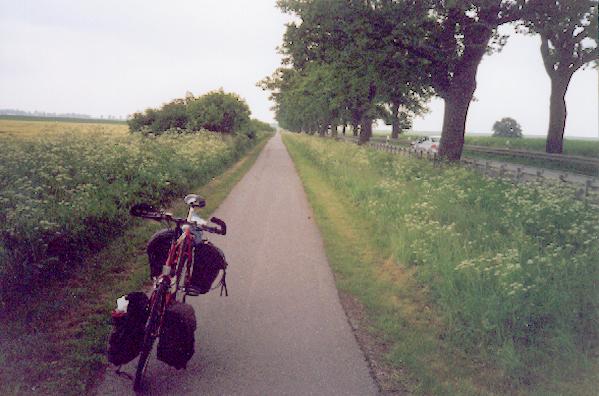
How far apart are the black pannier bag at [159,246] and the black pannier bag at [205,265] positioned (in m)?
0.31

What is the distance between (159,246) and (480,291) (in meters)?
4.17

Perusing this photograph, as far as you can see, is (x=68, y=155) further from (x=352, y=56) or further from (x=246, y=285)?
(x=352, y=56)

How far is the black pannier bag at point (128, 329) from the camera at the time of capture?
3.84 meters

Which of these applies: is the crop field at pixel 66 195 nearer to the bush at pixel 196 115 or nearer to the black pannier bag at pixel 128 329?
A: the black pannier bag at pixel 128 329

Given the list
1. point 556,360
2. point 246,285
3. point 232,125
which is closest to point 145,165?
point 246,285

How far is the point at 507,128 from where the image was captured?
81.2 m

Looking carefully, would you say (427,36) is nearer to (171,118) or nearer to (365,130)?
(365,130)

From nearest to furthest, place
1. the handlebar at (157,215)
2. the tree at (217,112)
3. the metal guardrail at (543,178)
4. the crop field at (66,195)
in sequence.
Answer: the handlebar at (157,215) → the crop field at (66,195) → the metal guardrail at (543,178) → the tree at (217,112)

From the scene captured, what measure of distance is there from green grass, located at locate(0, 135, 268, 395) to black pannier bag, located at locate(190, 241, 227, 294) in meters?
1.20

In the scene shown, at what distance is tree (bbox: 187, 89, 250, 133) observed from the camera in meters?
29.8

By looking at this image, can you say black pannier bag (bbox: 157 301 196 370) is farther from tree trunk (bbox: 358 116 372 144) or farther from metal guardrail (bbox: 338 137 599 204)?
tree trunk (bbox: 358 116 372 144)

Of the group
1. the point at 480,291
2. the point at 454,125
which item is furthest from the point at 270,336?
the point at 454,125

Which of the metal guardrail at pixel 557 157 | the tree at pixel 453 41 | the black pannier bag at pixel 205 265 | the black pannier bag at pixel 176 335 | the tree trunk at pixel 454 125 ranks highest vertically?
the tree at pixel 453 41

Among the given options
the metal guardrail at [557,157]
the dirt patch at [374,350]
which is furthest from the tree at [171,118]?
the dirt patch at [374,350]
